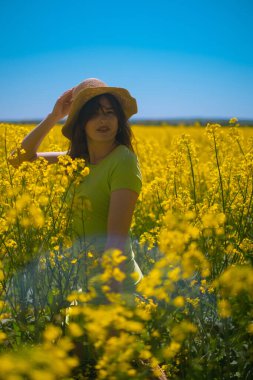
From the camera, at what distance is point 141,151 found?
5.77 m

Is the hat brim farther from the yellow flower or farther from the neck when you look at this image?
the yellow flower

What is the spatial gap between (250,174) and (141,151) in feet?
9.69

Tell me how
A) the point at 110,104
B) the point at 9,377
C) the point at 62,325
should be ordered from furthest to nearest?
the point at 110,104 < the point at 62,325 < the point at 9,377

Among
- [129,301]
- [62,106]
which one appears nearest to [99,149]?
[62,106]

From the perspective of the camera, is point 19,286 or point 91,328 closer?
point 91,328

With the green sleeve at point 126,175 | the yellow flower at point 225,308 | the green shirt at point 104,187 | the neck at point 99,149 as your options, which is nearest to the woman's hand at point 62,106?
the neck at point 99,149

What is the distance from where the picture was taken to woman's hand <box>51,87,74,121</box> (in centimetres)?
311

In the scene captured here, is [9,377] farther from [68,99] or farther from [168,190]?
[168,190]

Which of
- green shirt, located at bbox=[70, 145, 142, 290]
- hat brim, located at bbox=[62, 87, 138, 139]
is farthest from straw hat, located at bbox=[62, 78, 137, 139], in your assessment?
green shirt, located at bbox=[70, 145, 142, 290]

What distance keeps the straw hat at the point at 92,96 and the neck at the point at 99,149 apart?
0.65 feet

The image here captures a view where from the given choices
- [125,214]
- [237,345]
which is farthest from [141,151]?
[237,345]

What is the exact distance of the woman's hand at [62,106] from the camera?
311 cm

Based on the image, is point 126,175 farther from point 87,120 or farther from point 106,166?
point 87,120

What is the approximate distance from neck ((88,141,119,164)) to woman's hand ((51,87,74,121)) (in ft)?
1.42
